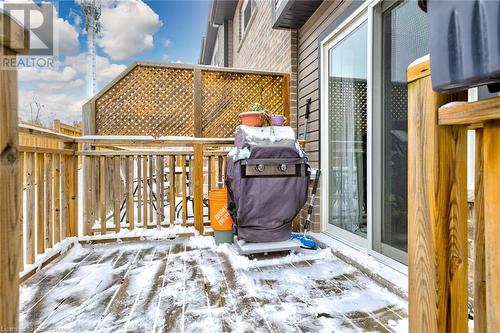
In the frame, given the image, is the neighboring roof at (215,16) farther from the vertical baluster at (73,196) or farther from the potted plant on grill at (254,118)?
the vertical baluster at (73,196)

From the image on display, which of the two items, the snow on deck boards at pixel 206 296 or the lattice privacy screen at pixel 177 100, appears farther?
the lattice privacy screen at pixel 177 100

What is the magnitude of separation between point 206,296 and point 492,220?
1.65 m

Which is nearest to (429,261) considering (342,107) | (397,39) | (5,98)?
(5,98)

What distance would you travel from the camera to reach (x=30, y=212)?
228 cm

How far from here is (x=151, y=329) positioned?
1512mm

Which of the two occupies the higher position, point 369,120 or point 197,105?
A: point 197,105

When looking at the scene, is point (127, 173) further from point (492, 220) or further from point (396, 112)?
point (492, 220)

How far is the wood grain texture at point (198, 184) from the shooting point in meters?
3.36

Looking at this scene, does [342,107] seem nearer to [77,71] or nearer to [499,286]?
[499,286]

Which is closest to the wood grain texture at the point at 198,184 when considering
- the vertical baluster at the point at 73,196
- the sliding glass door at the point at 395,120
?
the vertical baluster at the point at 73,196

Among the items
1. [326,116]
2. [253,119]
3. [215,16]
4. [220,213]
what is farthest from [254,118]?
[215,16]

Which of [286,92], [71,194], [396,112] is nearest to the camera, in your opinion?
[396,112]

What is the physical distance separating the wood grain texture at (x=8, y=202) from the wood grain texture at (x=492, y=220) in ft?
3.62

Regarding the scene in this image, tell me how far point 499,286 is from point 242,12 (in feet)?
25.5
